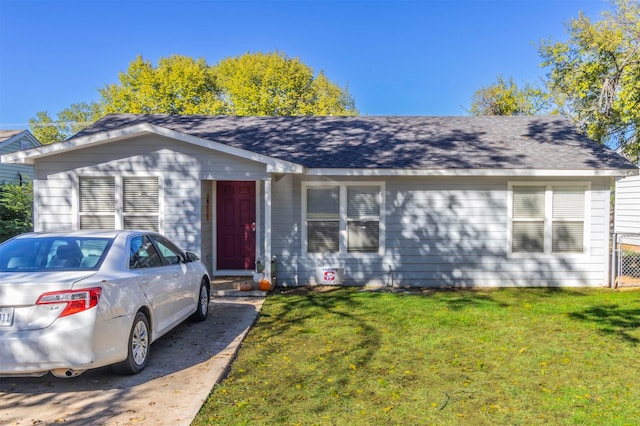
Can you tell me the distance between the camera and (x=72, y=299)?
4.07 meters

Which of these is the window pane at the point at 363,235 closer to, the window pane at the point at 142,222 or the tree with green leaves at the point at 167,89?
the window pane at the point at 142,222

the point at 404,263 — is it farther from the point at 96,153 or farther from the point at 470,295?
the point at 96,153

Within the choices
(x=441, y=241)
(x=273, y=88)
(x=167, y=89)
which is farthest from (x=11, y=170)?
(x=273, y=88)

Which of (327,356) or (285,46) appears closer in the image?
(327,356)

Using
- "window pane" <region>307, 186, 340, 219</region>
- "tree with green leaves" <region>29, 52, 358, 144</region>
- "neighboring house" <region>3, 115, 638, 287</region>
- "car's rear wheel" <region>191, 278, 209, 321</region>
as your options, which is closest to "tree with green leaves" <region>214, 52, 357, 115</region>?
"tree with green leaves" <region>29, 52, 358, 144</region>

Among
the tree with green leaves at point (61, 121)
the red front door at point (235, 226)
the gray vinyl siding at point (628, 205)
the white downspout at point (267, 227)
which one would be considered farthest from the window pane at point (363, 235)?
the tree with green leaves at point (61, 121)

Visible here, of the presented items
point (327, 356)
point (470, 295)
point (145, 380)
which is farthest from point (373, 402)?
point (470, 295)

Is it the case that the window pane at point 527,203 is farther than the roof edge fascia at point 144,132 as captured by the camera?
Yes

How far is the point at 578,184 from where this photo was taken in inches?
404

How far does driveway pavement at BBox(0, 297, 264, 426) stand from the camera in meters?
3.86

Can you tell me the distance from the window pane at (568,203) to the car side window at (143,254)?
8594mm

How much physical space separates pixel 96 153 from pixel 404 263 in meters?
6.85

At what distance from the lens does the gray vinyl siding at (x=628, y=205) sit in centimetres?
1808

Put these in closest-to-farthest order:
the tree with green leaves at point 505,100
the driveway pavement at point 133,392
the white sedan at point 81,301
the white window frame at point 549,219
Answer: the driveway pavement at point 133,392
the white sedan at point 81,301
the white window frame at point 549,219
the tree with green leaves at point 505,100
